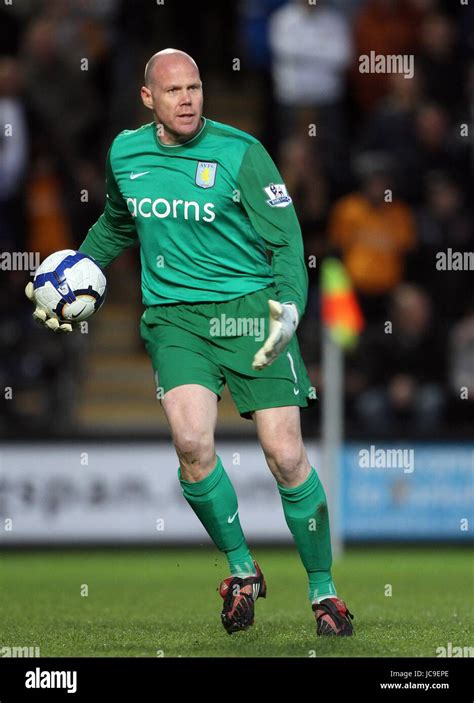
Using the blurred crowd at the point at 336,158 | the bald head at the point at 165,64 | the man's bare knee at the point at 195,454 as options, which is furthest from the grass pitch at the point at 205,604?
the bald head at the point at 165,64

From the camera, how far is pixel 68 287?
7.71 meters

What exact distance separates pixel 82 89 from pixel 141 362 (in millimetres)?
2829

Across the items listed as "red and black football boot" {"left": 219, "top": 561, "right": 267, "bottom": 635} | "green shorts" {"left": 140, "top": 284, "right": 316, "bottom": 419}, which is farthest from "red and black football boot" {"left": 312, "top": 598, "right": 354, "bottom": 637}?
"green shorts" {"left": 140, "top": 284, "right": 316, "bottom": 419}

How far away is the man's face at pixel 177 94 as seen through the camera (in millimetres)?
7379

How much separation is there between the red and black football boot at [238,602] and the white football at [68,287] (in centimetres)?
149

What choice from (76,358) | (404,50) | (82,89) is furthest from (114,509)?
(404,50)

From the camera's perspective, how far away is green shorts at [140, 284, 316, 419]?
7.47 meters

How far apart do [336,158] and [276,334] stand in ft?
29.2

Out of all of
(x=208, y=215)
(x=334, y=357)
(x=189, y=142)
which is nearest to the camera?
(x=208, y=215)

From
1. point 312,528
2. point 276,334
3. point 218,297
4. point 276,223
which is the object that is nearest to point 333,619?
point 312,528

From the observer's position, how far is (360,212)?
14734 mm

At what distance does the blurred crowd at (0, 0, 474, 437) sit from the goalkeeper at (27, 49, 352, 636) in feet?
21.7

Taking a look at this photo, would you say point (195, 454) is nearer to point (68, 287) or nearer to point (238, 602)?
point (238, 602)
